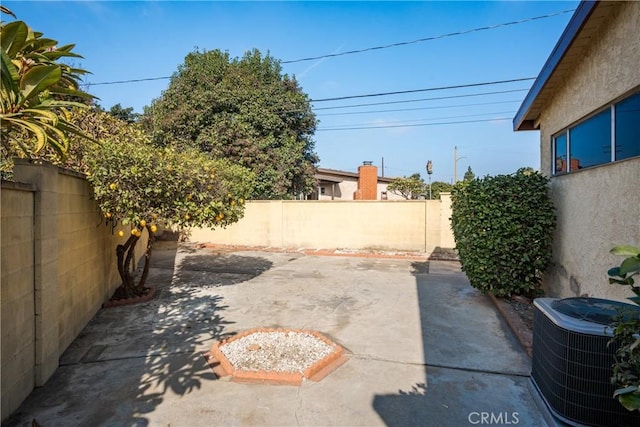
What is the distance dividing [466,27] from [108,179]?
31.7ft

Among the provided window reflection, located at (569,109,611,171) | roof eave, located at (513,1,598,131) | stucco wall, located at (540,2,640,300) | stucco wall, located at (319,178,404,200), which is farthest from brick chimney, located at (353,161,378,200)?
window reflection, located at (569,109,611,171)

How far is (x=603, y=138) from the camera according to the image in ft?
13.9

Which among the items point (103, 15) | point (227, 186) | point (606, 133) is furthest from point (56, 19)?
point (606, 133)

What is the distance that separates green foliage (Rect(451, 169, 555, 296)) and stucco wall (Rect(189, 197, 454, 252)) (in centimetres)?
621

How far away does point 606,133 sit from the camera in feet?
13.7

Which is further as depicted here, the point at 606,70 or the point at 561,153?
the point at 561,153

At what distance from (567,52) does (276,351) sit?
529 centimetres

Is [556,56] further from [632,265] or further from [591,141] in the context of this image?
[632,265]

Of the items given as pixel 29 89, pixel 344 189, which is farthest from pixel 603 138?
pixel 344 189

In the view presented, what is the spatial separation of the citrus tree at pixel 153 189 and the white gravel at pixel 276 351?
2363 millimetres

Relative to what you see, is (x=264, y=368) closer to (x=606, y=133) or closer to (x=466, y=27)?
(x=606, y=133)

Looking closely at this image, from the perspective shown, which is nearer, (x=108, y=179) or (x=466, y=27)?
(x=108, y=179)

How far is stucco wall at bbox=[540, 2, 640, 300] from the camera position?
11.5 feet

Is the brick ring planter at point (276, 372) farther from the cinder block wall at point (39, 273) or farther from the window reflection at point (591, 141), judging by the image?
the window reflection at point (591, 141)
